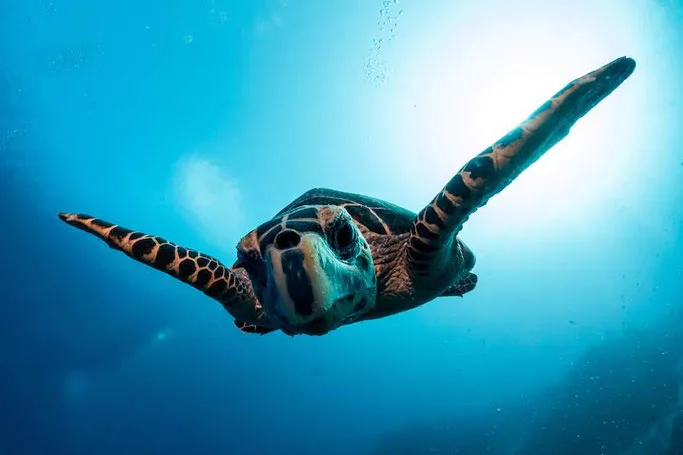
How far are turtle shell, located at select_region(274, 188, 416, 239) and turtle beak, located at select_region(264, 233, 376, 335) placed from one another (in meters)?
1.36

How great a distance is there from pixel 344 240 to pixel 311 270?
0.61m

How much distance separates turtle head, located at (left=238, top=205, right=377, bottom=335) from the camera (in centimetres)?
183

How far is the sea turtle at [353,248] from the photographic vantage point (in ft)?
6.24

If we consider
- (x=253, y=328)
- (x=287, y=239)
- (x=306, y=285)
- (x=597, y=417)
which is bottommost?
(x=306, y=285)

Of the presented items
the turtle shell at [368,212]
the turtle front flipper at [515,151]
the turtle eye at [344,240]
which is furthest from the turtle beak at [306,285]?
the turtle shell at [368,212]

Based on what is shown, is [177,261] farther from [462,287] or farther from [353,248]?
[462,287]

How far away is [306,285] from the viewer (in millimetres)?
1815

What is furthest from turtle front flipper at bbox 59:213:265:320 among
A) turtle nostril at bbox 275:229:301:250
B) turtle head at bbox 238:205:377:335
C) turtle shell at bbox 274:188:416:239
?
turtle nostril at bbox 275:229:301:250

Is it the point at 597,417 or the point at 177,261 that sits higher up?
the point at 177,261

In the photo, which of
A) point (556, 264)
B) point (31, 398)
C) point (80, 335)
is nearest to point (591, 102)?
point (80, 335)

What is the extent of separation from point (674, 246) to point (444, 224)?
62707mm

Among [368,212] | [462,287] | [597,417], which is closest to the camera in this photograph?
[368,212]

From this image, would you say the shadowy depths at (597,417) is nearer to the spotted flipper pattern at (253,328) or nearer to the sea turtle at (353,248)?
the spotted flipper pattern at (253,328)

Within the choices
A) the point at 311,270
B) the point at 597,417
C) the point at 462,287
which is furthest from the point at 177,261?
the point at 597,417
